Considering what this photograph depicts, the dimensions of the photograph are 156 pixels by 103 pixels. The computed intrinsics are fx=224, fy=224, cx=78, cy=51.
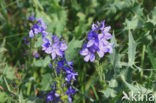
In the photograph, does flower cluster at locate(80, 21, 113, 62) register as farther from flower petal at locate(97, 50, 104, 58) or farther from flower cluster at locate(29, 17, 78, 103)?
flower cluster at locate(29, 17, 78, 103)

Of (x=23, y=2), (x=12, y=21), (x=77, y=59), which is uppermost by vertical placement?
(x=23, y=2)

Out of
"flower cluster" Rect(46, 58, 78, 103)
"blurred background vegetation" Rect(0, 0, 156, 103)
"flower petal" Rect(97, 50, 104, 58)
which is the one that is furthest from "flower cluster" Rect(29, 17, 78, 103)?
"flower petal" Rect(97, 50, 104, 58)

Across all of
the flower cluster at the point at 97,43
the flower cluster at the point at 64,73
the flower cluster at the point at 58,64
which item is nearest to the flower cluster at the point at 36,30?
the flower cluster at the point at 58,64

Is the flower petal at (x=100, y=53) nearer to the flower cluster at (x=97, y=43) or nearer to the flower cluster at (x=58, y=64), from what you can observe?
the flower cluster at (x=97, y=43)

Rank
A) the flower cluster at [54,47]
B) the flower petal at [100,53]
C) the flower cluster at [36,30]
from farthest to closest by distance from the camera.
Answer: the flower cluster at [36,30] → the flower cluster at [54,47] → the flower petal at [100,53]

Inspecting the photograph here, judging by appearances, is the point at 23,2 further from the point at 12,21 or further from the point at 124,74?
the point at 124,74

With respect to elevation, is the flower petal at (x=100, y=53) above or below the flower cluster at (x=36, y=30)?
below

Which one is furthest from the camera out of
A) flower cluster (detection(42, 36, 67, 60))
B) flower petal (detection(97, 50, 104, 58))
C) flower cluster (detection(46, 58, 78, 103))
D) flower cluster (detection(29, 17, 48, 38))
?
flower cluster (detection(29, 17, 48, 38))

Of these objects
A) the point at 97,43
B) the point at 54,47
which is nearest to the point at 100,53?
the point at 97,43

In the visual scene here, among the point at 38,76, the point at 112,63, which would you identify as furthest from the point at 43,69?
the point at 112,63
